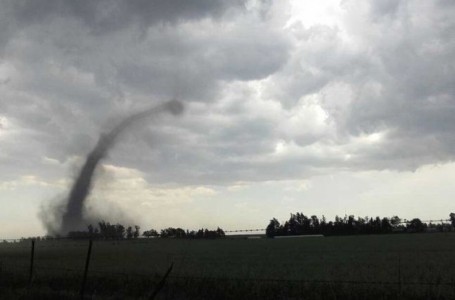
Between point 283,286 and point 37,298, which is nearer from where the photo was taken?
point 37,298

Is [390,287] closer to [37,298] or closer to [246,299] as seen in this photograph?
[246,299]

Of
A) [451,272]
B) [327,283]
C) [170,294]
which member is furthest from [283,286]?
[451,272]

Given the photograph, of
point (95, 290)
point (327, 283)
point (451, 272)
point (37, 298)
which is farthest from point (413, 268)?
point (37, 298)

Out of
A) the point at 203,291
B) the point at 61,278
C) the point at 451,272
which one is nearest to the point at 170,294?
the point at 203,291

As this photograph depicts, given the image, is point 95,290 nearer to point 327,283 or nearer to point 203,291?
point 203,291

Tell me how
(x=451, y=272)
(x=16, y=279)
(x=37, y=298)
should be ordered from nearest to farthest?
(x=37, y=298), (x=16, y=279), (x=451, y=272)

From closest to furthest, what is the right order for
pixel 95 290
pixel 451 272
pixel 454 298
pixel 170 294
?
pixel 454 298 < pixel 170 294 < pixel 95 290 < pixel 451 272

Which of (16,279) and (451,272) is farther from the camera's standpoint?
(451,272)

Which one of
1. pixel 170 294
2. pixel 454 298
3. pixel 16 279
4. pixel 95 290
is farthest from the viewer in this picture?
pixel 16 279

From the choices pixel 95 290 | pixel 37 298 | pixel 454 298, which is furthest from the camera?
pixel 95 290

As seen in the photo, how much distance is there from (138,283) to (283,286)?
6.86 meters

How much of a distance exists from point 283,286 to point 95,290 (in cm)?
844

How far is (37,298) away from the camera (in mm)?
18625

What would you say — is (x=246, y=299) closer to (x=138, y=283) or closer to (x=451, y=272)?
(x=138, y=283)
